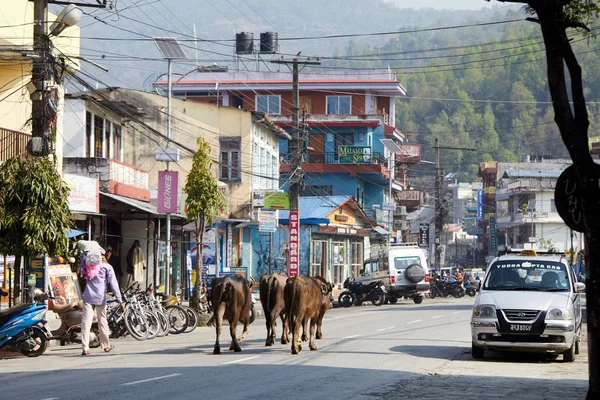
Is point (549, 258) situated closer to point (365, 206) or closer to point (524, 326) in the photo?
point (524, 326)

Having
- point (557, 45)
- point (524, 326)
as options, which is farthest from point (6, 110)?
point (557, 45)

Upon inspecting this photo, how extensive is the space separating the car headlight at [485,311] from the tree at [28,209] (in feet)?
28.7

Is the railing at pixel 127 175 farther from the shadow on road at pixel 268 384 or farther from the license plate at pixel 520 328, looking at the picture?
the license plate at pixel 520 328

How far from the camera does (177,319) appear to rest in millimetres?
26484

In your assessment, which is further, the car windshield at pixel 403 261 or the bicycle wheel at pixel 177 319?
the car windshield at pixel 403 261

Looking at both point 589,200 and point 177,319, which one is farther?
point 177,319

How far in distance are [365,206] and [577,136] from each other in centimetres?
7017

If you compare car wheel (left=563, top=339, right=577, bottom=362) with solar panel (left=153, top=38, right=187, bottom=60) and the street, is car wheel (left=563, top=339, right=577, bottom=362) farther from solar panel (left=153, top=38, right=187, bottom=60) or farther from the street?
solar panel (left=153, top=38, right=187, bottom=60)

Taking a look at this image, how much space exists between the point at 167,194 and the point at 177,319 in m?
9.66

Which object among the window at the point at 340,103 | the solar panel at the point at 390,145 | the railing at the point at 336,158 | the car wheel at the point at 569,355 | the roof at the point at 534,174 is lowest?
the car wheel at the point at 569,355

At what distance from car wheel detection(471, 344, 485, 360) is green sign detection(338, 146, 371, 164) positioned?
182ft

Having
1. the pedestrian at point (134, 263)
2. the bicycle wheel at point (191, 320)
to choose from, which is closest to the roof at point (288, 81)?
the pedestrian at point (134, 263)

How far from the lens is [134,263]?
40.1 meters

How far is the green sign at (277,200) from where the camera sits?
170 feet
